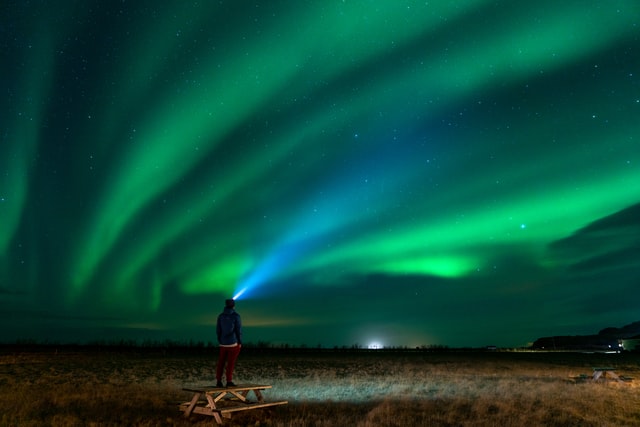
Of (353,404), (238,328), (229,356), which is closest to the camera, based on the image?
(238,328)

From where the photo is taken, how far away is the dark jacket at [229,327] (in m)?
14.5

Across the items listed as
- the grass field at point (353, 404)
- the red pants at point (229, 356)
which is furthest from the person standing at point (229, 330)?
the grass field at point (353, 404)

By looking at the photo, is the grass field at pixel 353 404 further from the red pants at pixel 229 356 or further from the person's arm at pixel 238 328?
the person's arm at pixel 238 328

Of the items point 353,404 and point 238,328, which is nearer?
point 238,328

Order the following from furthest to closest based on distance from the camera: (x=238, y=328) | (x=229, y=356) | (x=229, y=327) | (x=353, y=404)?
1. (x=353, y=404)
2. (x=229, y=356)
3. (x=238, y=328)
4. (x=229, y=327)

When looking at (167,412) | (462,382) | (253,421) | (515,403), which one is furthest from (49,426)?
(462,382)

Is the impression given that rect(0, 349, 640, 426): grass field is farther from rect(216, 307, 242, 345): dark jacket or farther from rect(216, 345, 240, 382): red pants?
rect(216, 307, 242, 345): dark jacket

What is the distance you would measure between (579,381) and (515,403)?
10.4 m

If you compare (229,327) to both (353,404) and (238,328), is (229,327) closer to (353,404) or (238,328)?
(238,328)

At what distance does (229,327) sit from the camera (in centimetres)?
1455

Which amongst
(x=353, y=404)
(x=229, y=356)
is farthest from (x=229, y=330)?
(x=353, y=404)

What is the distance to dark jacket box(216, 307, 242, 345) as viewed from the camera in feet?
47.5

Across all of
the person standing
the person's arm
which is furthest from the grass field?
the person's arm

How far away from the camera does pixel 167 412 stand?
1533 cm
